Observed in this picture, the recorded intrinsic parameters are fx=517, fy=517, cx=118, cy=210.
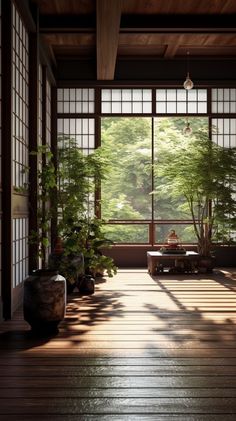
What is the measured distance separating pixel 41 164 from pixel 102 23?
2.06 m

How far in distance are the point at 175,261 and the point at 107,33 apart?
3.79m

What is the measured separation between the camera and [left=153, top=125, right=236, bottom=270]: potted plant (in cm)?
822

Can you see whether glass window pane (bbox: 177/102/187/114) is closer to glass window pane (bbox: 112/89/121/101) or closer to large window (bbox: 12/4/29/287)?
glass window pane (bbox: 112/89/121/101)

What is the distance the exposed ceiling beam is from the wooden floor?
10.2ft

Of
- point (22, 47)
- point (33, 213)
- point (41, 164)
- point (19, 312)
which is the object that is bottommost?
point (19, 312)

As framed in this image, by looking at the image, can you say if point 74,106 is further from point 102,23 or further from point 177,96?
point 102,23

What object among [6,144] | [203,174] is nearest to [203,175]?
[203,174]

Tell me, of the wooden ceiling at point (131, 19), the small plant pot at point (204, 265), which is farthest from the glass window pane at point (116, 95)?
the small plant pot at point (204, 265)

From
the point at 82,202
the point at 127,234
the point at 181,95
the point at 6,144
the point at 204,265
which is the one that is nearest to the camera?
the point at 6,144

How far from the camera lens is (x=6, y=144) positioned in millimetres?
4691

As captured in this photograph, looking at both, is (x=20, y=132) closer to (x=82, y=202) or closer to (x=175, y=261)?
(x=82, y=202)

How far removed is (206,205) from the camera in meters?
8.77

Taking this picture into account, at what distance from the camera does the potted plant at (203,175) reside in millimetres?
8219

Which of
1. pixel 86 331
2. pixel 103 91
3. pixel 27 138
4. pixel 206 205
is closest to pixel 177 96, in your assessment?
pixel 103 91
